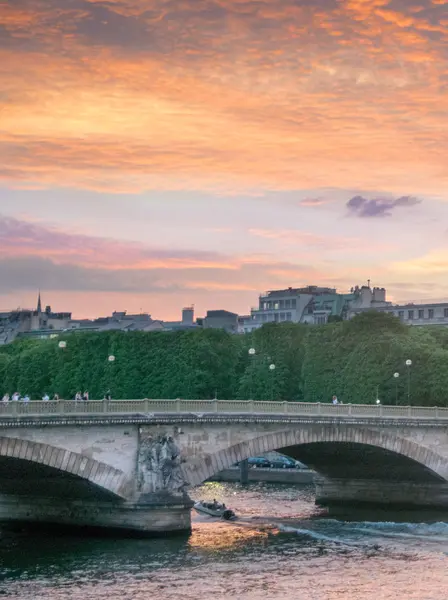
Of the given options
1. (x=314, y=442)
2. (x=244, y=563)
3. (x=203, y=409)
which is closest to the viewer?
(x=244, y=563)

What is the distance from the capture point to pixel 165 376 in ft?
483

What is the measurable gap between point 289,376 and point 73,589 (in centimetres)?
7765

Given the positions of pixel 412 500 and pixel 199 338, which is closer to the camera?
pixel 412 500

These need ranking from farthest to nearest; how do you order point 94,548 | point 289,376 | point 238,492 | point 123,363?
point 123,363
point 289,376
point 238,492
point 94,548

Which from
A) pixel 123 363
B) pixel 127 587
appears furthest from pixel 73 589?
pixel 123 363

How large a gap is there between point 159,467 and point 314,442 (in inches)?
599

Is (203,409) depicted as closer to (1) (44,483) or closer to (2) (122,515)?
(2) (122,515)

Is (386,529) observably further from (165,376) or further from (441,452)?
(165,376)

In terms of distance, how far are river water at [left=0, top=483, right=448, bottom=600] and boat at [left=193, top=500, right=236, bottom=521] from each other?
830 mm

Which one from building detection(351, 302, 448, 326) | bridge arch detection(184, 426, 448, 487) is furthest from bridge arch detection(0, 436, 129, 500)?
building detection(351, 302, 448, 326)

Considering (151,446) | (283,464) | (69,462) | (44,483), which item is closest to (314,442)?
(151,446)

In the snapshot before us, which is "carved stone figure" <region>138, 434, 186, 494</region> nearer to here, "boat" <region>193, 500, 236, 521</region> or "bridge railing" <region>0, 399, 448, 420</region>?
"bridge railing" <region>0, 399, 448, 420</region>

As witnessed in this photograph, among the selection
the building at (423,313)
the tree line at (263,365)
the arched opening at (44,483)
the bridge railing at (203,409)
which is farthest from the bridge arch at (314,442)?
the building at (423,313)

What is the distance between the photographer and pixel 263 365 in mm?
140750
